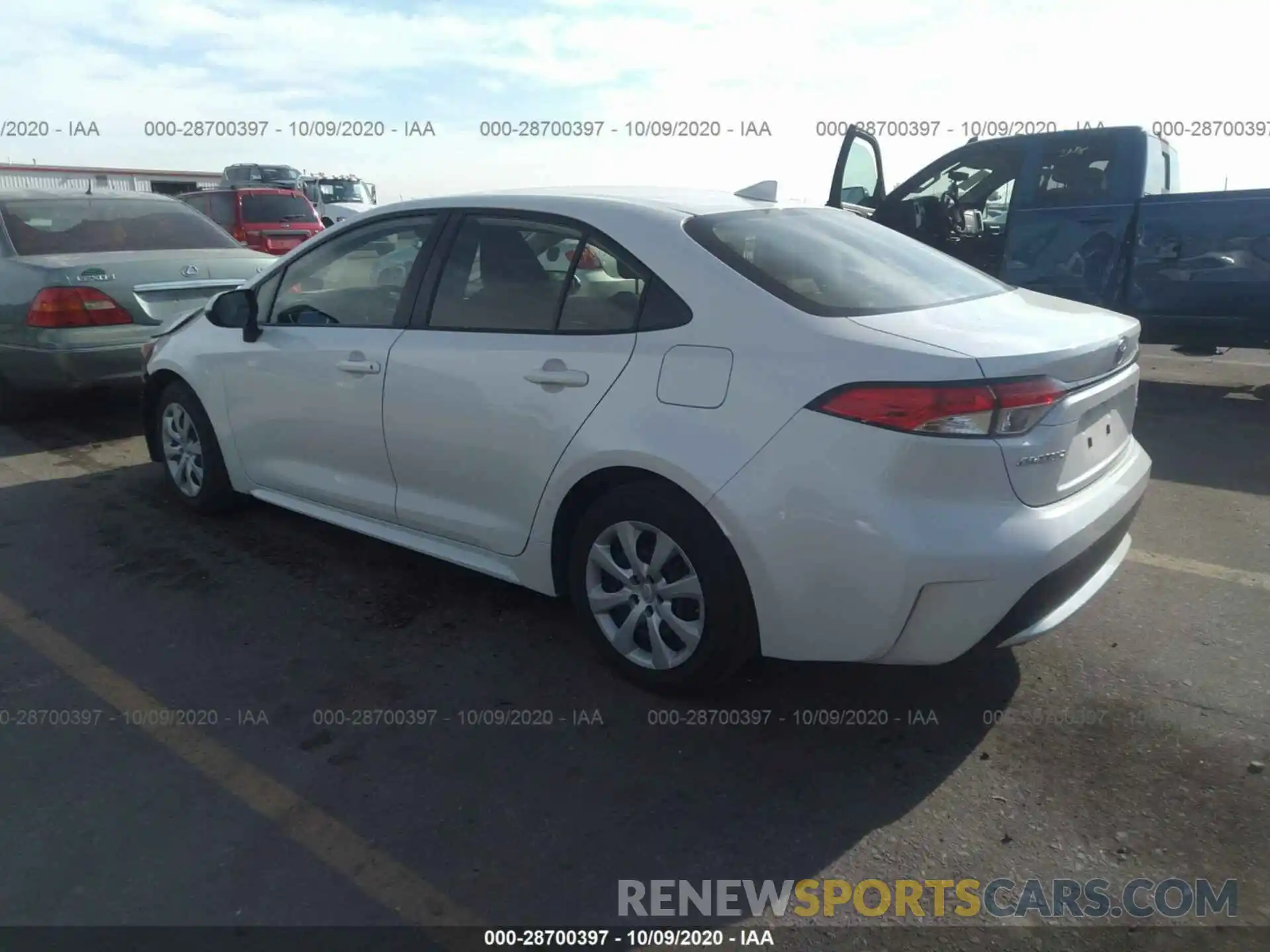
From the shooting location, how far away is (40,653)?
11.9ft

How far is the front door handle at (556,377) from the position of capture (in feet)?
10.6

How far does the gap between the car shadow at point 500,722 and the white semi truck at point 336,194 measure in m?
21.8

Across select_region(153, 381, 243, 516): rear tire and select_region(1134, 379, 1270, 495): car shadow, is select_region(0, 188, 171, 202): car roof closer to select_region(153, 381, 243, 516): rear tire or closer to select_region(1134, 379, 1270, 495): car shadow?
select_region(153, 381, 243, 516): rear tire

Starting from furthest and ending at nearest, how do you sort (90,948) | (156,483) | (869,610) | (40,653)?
(156,483)
(40,653)
(869,610)
(90,948)

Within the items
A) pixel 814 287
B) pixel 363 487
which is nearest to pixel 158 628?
pixel 363 487

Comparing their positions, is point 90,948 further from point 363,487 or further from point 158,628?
point 363,487

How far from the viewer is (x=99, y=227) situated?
22.9ft

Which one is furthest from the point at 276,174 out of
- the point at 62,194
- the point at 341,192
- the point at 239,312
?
the point at 239,312

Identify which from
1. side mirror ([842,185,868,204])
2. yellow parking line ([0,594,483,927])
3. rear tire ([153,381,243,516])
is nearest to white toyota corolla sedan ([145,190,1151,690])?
rear tire ([153,381,243,516])

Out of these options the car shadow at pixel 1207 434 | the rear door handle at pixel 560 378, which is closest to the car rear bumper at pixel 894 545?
the rear door handle at pixel 560 378

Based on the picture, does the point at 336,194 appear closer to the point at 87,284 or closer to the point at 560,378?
the point at 87,284

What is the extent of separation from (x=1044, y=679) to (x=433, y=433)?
2.29 meters

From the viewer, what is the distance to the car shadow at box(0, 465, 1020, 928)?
257 cm

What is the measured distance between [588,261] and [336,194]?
24558mm
